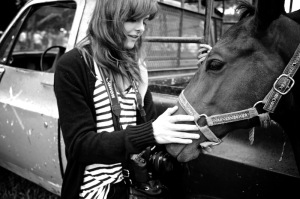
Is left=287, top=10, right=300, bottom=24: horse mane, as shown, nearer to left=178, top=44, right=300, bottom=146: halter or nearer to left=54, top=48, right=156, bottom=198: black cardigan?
left=178, top=44, right=300, bottom=146: halter

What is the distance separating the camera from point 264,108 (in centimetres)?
137

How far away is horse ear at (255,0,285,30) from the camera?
4.35 ft

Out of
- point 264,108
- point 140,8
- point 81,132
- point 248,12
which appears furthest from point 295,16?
point 81,132

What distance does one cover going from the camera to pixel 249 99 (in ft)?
4.59

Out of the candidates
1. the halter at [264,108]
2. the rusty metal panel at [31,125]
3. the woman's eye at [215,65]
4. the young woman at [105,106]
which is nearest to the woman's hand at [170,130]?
the young woman at [105,106]

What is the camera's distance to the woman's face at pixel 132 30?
153 centimetres

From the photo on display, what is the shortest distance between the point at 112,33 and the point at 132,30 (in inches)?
4.1

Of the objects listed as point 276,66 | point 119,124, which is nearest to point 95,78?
point 119,124

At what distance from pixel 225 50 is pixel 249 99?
0.24m

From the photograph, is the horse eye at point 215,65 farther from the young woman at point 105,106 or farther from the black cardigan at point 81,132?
the black cardigan at point 81,132

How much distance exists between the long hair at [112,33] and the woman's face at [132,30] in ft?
0.08

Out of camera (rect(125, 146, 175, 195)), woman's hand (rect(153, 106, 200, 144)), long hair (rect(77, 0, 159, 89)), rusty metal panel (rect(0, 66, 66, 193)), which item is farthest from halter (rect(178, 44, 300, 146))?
rusty metal panel (rect(0, 66, 66, 193))

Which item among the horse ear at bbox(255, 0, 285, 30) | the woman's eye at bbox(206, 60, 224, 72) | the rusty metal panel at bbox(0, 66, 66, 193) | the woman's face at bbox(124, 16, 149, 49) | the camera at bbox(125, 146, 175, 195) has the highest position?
the horse ear at bbox(255, 0, 285, 30)

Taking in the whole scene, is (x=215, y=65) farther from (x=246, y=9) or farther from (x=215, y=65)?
(x=246, y=9)
